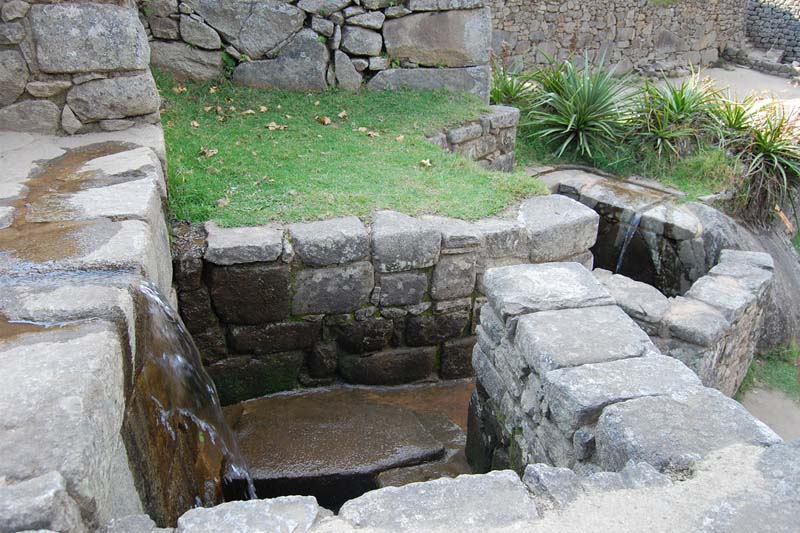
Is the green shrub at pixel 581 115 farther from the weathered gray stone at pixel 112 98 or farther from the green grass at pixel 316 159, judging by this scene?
the weathered gray stone at pixel 112 98

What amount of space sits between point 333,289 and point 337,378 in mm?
619

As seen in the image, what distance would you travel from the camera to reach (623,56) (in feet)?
43.2

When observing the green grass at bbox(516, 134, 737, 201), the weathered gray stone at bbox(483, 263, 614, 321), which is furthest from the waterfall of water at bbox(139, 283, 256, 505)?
the green grass at bbox(516, 134, 737, 201)

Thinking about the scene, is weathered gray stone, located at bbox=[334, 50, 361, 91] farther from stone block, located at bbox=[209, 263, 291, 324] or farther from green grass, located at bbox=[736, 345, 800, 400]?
green grass, located at bbox=[736, 345, 800, 400]

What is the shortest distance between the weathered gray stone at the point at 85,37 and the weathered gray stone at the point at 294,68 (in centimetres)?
204

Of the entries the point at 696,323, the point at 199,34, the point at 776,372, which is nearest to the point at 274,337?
the point at 696,323

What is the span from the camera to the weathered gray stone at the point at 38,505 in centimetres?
131

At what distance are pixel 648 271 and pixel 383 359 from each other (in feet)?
10.1

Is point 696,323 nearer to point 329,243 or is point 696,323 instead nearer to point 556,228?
point 556,228

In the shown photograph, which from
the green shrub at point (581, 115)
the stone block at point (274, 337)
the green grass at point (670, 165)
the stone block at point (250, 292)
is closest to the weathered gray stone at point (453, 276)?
the stone block at point (274, 337)

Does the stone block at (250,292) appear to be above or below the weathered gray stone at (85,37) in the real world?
below

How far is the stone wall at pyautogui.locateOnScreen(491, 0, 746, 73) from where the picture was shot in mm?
11773

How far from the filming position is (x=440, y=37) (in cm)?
577

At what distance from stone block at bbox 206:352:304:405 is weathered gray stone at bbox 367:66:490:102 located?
120 inches
